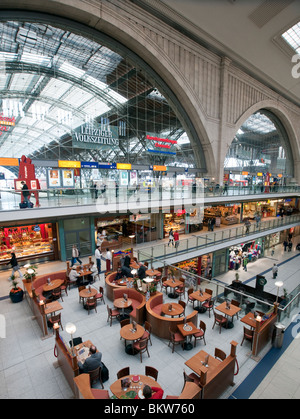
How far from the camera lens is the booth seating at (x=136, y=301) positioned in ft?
24.3

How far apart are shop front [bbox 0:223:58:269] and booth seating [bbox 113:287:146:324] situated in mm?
7525

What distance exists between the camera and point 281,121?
3766cm

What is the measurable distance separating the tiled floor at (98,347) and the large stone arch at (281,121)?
22132 millimetres

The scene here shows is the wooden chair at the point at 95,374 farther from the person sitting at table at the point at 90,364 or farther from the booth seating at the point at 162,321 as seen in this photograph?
the booth seating at the point at 162,321

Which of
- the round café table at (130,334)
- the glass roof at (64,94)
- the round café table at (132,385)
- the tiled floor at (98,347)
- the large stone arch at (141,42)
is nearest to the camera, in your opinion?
the round café table at (132,385)

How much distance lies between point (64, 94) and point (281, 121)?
124 ft

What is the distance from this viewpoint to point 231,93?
25422 millimetres

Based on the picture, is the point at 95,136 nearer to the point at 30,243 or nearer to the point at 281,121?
the point at 30,243

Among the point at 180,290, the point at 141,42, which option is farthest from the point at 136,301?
the point at 141,42

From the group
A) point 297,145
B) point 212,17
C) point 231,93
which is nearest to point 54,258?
point 212,17

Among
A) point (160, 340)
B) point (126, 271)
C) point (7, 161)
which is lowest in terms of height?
point (160, 340)

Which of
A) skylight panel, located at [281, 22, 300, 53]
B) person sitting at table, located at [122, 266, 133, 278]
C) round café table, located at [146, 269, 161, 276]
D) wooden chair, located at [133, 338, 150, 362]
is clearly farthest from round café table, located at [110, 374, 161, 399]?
skylight panel, located at [281, 22, 300, 53]

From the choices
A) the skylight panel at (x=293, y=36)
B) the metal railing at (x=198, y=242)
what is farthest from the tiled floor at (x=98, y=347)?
the skylight panel at (x=293, y=36)

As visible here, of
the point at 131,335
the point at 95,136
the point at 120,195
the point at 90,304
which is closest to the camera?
the point at 131,335
